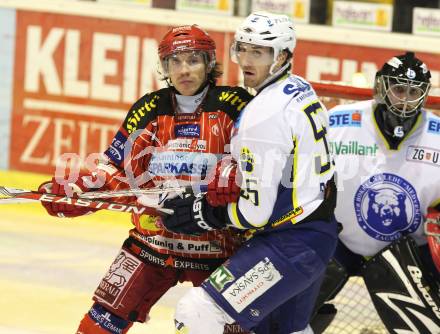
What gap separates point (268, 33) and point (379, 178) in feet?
2.93

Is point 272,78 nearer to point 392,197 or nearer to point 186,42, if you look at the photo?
point 186,42

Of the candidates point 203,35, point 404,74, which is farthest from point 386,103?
point 203,35

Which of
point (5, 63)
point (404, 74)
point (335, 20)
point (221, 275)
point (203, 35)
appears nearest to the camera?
point (221, 275)

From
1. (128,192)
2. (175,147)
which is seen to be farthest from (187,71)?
(128,192)

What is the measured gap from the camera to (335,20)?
21.8ft

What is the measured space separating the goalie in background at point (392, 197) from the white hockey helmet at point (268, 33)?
66cm

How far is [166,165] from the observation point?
12.0ft

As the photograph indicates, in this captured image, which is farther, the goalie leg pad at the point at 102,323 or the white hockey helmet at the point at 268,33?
the goalie leg pad at the point at 102,323

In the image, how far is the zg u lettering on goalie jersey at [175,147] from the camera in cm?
365

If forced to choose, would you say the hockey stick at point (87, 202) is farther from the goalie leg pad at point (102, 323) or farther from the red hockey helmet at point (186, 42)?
the red hockey helmet at point (186, 42)

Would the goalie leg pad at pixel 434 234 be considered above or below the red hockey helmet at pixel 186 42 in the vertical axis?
below

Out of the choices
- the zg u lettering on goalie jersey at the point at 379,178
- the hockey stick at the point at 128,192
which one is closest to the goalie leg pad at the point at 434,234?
the zg u lettering on goalie jersey at the point at 379,178

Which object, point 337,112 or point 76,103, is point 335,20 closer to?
point 76,103

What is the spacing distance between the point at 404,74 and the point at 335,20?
2666 millimetres
